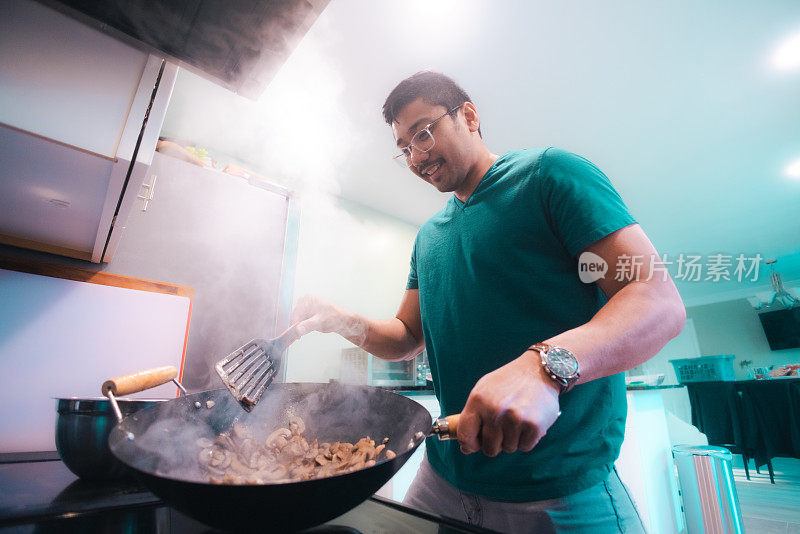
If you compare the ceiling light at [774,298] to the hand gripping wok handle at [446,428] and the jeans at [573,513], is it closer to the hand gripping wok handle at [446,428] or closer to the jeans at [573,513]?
the jeans at [573,513]

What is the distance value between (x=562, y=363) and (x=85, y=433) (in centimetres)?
78

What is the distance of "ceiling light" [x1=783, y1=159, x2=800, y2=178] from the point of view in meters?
3.46

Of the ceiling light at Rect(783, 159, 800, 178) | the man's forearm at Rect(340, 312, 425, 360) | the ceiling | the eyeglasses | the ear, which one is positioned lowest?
the man's forearm at Rect(340, 312, 425, 360)

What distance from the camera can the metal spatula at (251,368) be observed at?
59 centimetres

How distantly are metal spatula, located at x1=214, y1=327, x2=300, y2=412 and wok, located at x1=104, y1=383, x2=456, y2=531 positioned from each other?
8 cm

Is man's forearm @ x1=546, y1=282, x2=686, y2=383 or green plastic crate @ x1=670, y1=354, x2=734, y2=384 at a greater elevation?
green plastic crate @ x1=670, y1=354, x2=734, y2=384

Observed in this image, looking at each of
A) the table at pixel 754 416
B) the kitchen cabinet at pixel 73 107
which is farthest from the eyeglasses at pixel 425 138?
the table at pixel 754 416

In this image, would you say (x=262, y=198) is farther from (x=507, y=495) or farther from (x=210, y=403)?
(x=507, y=495)

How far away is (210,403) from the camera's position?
2.33 feet

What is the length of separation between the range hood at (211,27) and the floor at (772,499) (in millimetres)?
4022

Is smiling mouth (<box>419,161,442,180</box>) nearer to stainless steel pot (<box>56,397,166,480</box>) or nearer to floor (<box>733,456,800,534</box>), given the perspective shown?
stainless steel pot (<box>56,397,166,480</box>)

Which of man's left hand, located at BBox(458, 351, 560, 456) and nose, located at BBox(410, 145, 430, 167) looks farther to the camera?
nose, located at BBox(410, 145, 430, 167)

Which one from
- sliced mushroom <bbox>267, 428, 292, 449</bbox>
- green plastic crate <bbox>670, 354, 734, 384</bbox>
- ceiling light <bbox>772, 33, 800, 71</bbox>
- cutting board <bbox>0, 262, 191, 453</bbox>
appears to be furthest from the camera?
green plastic crate <bbox>670, 354, 734, 384</bbox>

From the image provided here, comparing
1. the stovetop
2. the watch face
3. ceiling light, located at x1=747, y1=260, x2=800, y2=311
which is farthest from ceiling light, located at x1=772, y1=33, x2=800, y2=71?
ceiling light, located at x1=747, y1=260, x2=800, y2=311
